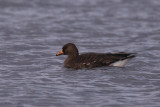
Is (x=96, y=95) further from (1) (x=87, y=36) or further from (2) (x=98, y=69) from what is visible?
(1) (x=87, y=36)

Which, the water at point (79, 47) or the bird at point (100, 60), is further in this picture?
the bird at point (100, 60)

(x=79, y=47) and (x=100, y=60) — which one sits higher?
(x=79, y=47)

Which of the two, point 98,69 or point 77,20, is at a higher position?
point 77,20

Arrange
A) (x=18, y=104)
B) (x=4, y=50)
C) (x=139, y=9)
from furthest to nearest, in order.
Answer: (x=139, y=9) → (x=4, y=50) → (x=18, y=104)

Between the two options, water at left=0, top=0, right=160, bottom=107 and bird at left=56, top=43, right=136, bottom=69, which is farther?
bird at left=56, top=43, right=136, bottom=69

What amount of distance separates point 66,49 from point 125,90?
4.37 meters

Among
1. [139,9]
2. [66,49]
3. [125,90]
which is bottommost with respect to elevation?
[125,90]

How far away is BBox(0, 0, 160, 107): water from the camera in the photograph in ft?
38.1

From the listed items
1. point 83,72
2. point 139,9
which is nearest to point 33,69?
point 83,72

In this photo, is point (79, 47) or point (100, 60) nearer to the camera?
point (100, 60)

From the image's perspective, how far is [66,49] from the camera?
16.2 meters

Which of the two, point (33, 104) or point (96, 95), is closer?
point (33, 104)

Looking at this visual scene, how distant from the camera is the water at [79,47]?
11.6 metres

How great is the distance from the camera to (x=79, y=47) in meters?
19.8
